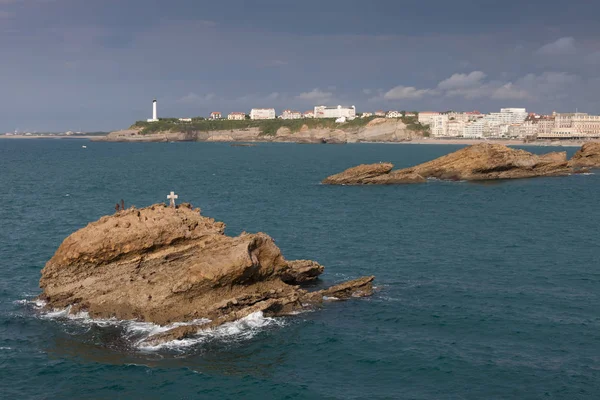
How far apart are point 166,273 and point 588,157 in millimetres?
122907

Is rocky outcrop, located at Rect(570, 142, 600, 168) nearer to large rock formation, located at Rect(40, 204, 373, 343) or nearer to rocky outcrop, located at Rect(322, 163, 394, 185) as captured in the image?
rocky outcrop, located at Rect(322, 163, 394, 185)

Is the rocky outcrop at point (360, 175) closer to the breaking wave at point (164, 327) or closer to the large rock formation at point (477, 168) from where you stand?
the large rock formation at point (477, 168)

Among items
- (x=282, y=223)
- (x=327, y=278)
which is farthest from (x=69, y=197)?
(x=327, y=278)

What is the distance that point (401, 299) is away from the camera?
111 ft

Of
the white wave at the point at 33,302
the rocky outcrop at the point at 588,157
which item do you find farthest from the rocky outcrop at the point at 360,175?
the white wave at the point at 33,302

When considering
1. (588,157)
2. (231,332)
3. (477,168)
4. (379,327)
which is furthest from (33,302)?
(588,157)

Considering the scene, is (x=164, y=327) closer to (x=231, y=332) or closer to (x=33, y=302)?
(x=231, y=332)

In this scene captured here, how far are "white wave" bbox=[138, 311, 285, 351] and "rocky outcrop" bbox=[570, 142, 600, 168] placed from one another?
115m

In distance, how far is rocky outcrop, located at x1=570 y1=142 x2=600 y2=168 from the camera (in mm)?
127812

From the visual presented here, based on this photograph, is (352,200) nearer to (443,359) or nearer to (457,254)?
(457,254)

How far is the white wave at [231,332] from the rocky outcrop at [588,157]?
4533 inches

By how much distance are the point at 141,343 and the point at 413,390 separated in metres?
12.1

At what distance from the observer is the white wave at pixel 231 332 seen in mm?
26562

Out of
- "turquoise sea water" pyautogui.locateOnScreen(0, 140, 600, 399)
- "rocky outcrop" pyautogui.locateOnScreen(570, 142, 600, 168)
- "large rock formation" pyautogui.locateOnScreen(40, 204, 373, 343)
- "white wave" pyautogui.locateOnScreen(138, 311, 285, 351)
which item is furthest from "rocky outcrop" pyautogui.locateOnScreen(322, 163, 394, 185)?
"white wave" pyautogui.locateOnScreen(138, 311, 285, 351)
